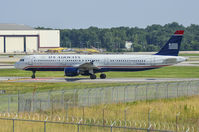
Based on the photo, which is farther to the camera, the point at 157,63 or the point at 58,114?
the point at 157,63

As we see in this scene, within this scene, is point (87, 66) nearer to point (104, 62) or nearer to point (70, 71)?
point (70, 71)

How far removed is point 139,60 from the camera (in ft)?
227

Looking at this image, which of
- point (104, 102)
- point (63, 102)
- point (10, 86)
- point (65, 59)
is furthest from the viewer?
point (65, 59)

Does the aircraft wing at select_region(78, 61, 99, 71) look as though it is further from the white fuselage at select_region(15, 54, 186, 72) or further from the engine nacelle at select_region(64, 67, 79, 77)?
the white fuselage at select_region(15, 54, 186, 72)

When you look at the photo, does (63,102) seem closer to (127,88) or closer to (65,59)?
(127,88)

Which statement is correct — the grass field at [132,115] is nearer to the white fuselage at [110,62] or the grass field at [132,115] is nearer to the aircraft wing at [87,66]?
the aircraft wing at [87,66]

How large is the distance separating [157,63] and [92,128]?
43.3m

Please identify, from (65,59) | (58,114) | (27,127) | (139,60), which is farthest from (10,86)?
(27,127)

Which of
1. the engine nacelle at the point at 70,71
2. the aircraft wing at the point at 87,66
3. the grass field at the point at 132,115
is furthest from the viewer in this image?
the aircraft wing at the point at 87,66

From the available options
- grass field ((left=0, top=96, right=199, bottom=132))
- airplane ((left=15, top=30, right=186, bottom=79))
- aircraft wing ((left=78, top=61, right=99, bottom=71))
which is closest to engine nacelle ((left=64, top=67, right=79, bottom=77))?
aircraft wing ((left=78, top=61, right=99, bottom=71))

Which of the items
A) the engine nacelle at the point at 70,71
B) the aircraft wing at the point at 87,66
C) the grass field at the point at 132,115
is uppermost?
the aircraft wing at the point at 87,66

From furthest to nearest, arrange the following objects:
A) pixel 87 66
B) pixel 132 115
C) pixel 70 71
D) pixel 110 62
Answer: pixel 110 62, pixel 87 66, pixel 70 71, pixel 132 115

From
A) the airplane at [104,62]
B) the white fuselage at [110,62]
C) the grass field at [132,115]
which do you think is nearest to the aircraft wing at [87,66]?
the airplane at [104,62]

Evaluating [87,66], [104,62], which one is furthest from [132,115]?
[104,62]
